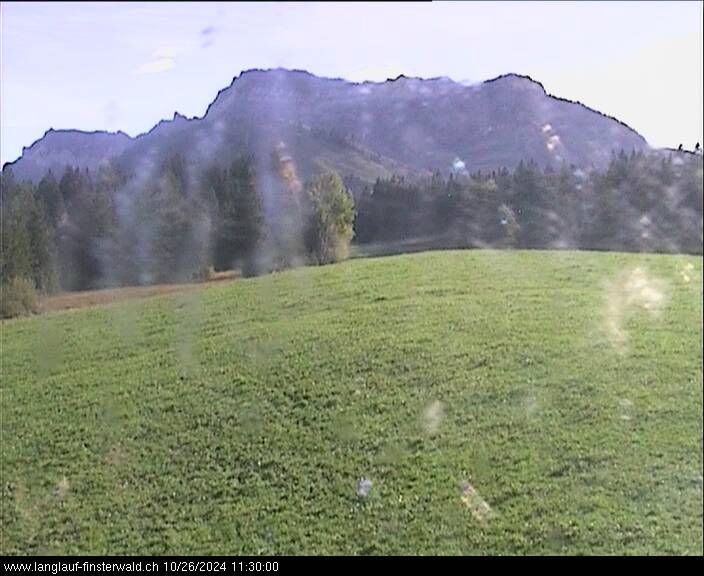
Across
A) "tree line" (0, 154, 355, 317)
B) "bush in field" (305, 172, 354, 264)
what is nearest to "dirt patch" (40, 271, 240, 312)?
"tree line" (0, 154, 355, 317)

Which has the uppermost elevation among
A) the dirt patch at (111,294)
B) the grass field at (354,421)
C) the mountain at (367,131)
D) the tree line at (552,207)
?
the mountain at (367,131)

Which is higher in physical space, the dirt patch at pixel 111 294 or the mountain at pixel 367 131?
the mountain at pixel 367 131

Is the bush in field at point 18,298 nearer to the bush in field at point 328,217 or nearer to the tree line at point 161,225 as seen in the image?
the tree line at point 161,225

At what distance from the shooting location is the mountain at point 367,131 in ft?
11.1

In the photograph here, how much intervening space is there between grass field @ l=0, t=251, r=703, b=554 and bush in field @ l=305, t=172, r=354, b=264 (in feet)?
0.43

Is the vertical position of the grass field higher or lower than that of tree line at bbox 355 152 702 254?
lower

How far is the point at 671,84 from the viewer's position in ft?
14.8

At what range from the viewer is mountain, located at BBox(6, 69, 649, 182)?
3.40 metres

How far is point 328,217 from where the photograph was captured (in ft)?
13.0

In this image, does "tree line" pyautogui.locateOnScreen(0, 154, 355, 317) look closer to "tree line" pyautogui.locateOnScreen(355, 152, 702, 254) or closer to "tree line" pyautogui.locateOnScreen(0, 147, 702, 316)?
"tree line" pyautogui.locateOnScreen(0, 147, 702, 316)

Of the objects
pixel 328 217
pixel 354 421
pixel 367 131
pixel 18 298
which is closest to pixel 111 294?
pixel 18 298

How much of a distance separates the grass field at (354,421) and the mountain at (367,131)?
58 cm

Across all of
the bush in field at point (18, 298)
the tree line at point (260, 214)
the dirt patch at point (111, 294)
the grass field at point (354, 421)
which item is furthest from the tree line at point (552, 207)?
the bush in field at point (18, 298)
